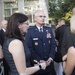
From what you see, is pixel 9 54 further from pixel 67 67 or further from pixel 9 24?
pixel 67 67

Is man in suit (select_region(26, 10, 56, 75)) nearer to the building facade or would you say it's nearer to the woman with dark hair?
the woman with dark hair

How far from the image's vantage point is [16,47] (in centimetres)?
324

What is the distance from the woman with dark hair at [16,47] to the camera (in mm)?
3256

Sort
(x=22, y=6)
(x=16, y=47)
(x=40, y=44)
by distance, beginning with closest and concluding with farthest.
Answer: (x=16, y=47) < (x=40, y=44) < (x=22, y=6)

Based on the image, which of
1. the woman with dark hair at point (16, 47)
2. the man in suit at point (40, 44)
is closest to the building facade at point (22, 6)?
the man in suit at point (40, 44)

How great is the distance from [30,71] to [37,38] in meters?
1.94

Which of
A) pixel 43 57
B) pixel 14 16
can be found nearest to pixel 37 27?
pixel 43 57

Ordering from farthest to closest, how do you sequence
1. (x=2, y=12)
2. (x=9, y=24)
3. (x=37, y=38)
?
(x=2, y=12) < (x=37, y=38) < (x=9, y=24)

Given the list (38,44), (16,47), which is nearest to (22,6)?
(38,44)

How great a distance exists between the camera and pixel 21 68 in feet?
10.8

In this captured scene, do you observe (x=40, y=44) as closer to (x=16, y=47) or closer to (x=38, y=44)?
(x=38, y=44)

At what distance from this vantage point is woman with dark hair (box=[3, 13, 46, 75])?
3.26m

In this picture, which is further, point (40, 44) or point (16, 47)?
point (40, 44)

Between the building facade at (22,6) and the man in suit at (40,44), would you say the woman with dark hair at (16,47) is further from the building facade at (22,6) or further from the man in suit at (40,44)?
the building facade at (22,6)
